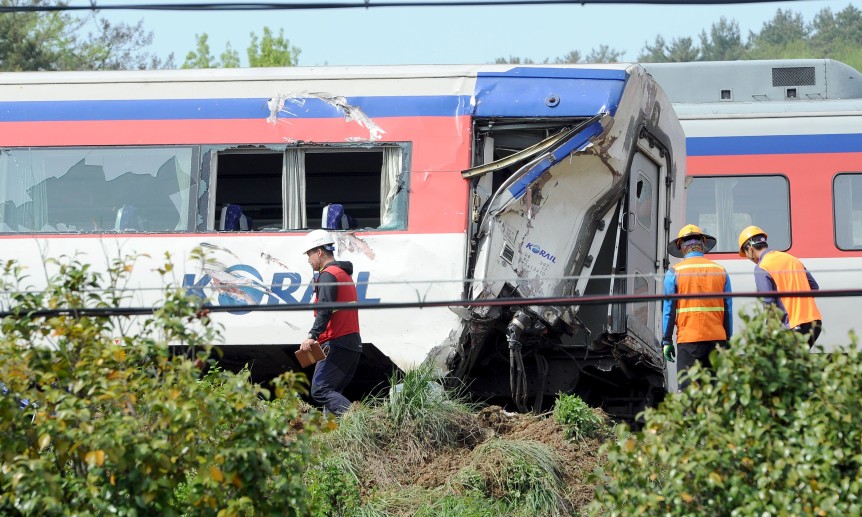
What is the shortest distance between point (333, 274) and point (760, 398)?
412 cm

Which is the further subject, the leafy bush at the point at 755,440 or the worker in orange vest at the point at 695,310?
the worker in orange vest at the point at 695,310

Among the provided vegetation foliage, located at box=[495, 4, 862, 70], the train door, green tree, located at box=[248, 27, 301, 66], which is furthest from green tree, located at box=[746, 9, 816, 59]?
the train door

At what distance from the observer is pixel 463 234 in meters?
9.20

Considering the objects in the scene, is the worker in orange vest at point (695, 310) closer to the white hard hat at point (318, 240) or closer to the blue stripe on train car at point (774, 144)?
the white hard hat at point (318, 240)

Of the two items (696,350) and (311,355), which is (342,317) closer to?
(311,355)

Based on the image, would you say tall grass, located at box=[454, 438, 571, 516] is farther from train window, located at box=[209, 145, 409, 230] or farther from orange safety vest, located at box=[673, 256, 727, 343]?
train window, located at box=[209, 145, 409, 230]

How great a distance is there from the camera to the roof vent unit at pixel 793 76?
518 inches

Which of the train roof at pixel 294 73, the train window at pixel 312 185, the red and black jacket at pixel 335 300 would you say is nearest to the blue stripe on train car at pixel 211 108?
the train roof at pixel 294 73

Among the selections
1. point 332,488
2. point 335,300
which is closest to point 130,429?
point 332,488

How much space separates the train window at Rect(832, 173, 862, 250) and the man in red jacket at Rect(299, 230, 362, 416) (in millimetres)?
6067

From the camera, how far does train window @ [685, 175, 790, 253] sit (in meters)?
12.6

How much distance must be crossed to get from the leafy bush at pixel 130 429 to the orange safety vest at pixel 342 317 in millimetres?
3216

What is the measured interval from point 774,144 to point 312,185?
5.26m

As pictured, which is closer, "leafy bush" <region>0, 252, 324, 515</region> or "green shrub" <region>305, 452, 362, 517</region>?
"leafy bush" <region>0, 252, 324, 515</region>
